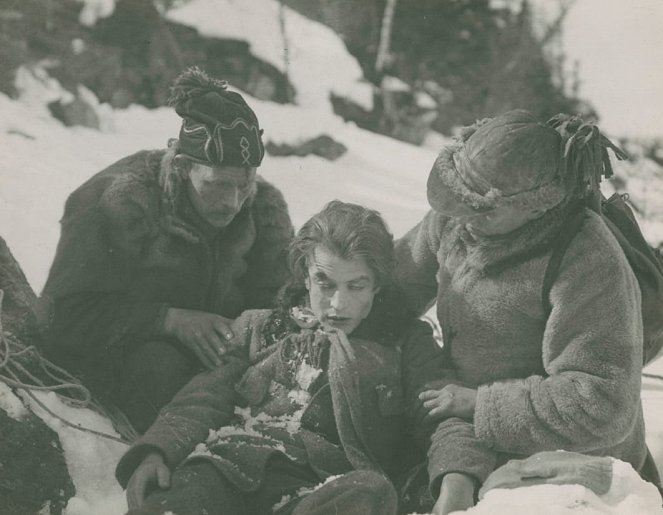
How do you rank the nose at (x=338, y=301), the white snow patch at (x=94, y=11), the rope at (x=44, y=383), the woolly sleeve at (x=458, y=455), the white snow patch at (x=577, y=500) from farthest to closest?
the white snow patch at (x=94, y=11), the rope at (x=44, y=383), the nose at (x=338, y=301), the woolly sleeve at (x=458, y=455), the white snow patch at (x=577, y=500)

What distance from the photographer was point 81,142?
308cm

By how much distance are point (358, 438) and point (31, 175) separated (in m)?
1.35

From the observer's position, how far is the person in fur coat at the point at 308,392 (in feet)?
6.41

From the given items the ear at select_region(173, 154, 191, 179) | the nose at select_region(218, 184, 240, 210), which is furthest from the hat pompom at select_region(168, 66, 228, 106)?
the nose at select_region(218, 184, 240, 210)

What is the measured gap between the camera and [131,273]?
238 centimetres

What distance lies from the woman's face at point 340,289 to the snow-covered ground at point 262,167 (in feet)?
2.26

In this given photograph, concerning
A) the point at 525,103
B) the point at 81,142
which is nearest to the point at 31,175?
the point at 81,142

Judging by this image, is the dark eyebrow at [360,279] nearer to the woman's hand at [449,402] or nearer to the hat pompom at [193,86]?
the woman's hand at [449,402]

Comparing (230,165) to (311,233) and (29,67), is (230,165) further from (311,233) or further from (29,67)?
(29,67)

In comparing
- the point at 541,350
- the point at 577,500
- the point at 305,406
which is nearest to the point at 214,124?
the point at 305,406

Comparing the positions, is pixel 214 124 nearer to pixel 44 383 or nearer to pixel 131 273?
pixel 131 273

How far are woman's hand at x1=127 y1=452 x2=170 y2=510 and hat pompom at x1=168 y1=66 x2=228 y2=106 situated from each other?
0.95 m

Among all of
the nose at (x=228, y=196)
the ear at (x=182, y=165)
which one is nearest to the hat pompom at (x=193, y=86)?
the ear at (x=182, y=165)

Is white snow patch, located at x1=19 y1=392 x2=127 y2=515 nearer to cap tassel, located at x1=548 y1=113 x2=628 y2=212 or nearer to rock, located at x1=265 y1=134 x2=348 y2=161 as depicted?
rock, located at x1=265 y1=134 x2=348 y2=161
